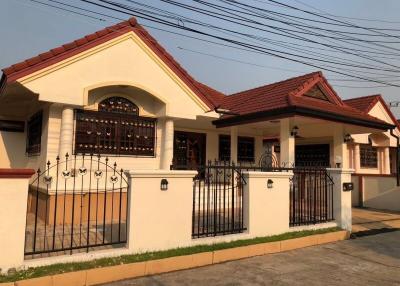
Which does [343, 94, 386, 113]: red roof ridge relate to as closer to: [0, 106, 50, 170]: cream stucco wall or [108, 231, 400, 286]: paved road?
[108, 231, 400, 286]: paved road

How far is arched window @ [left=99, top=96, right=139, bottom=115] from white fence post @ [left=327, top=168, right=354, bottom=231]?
5.80 meters

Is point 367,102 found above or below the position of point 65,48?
above

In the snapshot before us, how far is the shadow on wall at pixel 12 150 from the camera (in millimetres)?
12328

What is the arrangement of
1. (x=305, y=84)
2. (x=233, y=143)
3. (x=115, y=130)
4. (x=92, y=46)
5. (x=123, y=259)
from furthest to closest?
(x=233, y=143) → (x=305, y=84) → (x=115, y=130) → (x=92, y=46) → (x=123, y=259)

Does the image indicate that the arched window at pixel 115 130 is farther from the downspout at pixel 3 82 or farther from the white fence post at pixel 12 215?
the white fence post at pixel 12 215

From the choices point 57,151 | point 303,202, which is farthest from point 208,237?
point 57,151

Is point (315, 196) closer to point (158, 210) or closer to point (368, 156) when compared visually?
point (158, 210)

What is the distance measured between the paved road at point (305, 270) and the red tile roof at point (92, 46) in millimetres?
5721

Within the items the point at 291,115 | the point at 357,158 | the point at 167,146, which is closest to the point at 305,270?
the point at 291,115

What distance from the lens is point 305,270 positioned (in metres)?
5.98

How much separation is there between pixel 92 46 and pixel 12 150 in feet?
18.5

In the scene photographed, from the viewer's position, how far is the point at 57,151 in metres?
9.37

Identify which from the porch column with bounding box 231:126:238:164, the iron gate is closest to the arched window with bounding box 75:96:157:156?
the iron gate

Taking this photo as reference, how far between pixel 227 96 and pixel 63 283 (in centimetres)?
1261
